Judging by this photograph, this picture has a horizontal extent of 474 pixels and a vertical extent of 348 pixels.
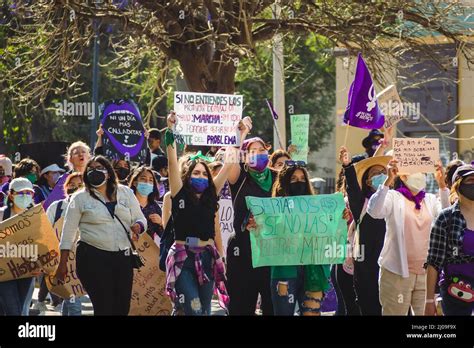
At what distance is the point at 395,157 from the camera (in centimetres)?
941

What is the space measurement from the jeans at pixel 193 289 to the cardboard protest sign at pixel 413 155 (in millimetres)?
1682

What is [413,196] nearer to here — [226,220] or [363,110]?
[363,110]

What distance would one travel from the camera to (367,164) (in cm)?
1020

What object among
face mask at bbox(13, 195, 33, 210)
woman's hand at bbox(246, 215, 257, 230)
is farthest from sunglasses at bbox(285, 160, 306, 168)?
face mask at bbox(13, 195, 33, 210)

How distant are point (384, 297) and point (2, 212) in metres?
3.40

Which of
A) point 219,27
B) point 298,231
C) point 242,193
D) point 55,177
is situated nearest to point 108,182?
point 242,193

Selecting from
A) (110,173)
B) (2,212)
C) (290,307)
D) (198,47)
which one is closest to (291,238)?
(290,307)

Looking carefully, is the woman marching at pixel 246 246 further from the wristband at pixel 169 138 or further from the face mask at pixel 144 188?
the face mask at pixel 144 188

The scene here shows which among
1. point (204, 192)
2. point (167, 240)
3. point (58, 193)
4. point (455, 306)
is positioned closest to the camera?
point (455, 306)

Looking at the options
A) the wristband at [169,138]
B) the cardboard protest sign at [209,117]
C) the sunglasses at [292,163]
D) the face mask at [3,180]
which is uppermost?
the cardboard protest sign at [209,117]

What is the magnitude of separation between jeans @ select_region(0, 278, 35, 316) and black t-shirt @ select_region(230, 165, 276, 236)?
1.78 metres

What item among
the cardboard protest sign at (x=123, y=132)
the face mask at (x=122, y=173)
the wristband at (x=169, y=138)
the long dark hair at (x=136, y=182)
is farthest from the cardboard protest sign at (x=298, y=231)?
the cardboard protest sign at (x=123, y=132)

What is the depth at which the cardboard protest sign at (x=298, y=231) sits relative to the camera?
31.6ft

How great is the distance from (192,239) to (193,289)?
38cm
